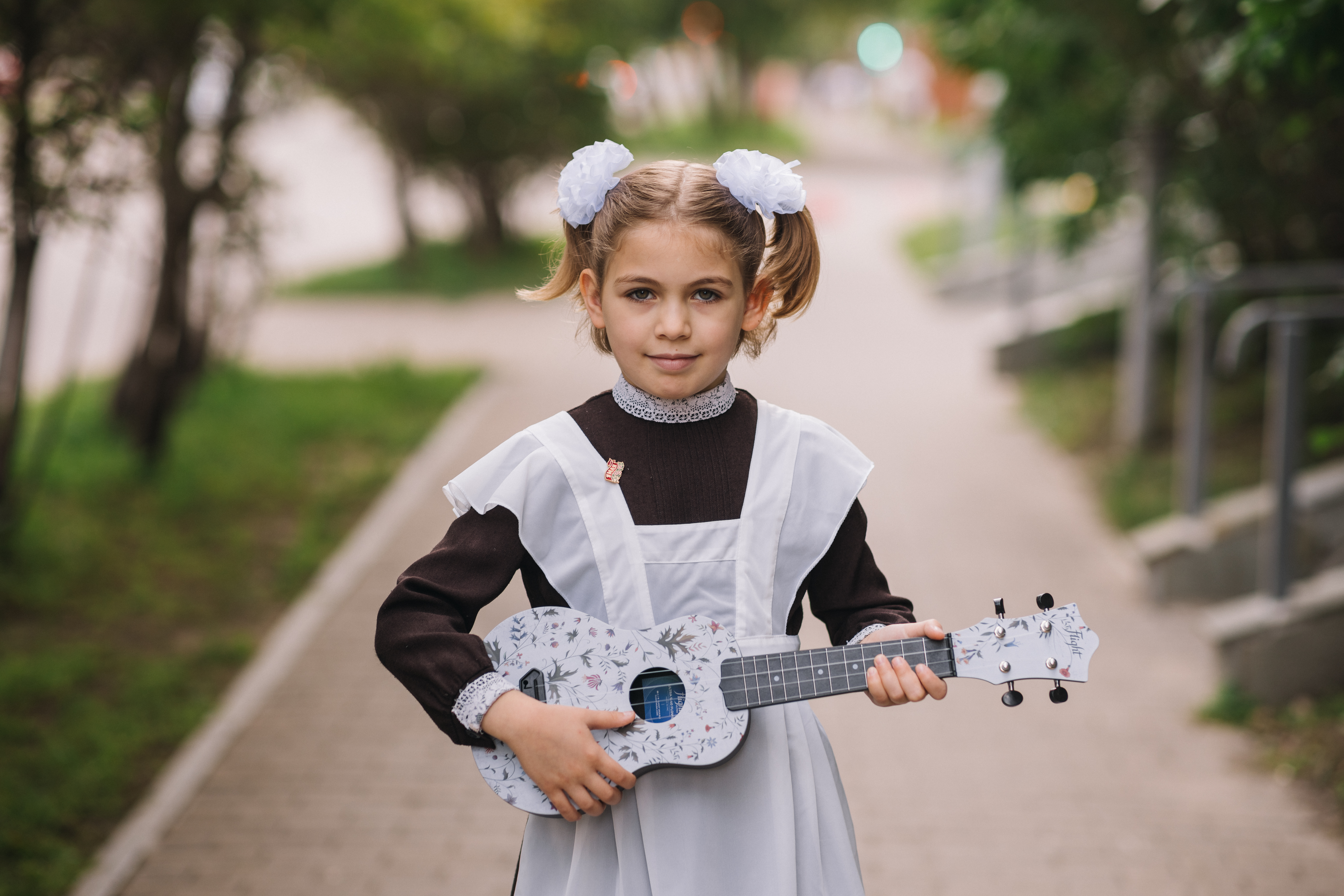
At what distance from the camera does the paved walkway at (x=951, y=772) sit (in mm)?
3941

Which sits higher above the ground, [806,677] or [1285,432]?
[1285,432]

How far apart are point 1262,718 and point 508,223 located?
14120 mm

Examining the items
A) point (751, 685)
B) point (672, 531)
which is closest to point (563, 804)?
point (751, 685)

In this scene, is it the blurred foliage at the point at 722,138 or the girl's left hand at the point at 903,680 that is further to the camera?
the blurred foliage at the point at 722,138

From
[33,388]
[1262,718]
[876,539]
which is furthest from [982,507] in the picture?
[33,388]

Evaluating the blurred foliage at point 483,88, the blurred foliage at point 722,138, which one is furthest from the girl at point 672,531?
the blurred foliage at point 722,138

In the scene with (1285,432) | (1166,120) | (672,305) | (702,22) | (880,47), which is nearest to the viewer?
(672,305)

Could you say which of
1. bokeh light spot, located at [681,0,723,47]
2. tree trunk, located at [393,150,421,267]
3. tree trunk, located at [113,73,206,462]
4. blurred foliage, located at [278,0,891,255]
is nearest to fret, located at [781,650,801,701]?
tree trunk, located at [113,73,206,462]

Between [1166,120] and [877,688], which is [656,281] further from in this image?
[1166,120]

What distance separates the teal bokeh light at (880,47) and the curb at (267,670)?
40.2 metres

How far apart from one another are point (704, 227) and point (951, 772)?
122 inches

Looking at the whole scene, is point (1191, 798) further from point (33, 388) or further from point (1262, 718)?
point (33, 388)

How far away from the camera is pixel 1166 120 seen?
24.1ft

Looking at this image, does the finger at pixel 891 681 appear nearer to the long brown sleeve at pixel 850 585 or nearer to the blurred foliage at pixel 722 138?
the long brown sleeve at pixel 850 585
